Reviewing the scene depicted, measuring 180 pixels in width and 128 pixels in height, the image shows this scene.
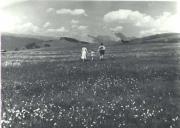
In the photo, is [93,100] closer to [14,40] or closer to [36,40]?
[36,40]

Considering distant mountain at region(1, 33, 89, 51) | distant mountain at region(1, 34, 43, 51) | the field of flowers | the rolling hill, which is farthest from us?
distant mountain at region(1, 34, 43, 51)

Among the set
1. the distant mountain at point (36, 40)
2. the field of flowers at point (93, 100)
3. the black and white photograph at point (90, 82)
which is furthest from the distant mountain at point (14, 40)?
the field of flowers at point (93, 100)

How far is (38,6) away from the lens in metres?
18.6

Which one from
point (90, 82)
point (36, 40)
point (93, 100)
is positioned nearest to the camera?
point (93, 100)

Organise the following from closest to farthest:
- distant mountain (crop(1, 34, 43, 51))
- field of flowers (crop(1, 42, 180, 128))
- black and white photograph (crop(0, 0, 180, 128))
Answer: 1. field of flowers (crop(1, 42, 180, 128))
2. black and white photograph (crop(0, 0, 180, 128))
3. distant mountain (crop(1, 34, 43, 51))

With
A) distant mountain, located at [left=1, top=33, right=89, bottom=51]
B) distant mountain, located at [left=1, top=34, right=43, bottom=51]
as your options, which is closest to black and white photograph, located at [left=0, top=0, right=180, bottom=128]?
distant mountain, located at [left=1, top=33, right=89, bottom=51]

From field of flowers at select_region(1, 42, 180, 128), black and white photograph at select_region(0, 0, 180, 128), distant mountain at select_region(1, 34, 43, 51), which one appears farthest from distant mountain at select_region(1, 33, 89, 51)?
field of flowers at select_region(1, 42, 180, 128)

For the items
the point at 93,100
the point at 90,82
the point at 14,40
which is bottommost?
the point at 93,100

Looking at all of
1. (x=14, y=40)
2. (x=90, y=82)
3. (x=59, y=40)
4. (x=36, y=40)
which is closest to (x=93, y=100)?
(x=90, y=82)

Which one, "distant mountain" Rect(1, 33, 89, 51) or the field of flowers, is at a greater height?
"distant mountain" Rect(1, 33, 89, 51)

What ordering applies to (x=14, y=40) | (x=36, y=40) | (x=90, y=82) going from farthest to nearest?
(x=14, y=40)
(x=36, y=40)
(x=90, y=82)

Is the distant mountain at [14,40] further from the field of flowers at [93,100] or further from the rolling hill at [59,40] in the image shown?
the field of flowers at [93,100]

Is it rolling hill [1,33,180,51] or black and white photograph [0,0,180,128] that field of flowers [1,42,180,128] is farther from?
rolling hill [1,33,180,51]

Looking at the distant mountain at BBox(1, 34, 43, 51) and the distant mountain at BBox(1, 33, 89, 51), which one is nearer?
the distant mountain at BBox(1, 33, 89, 51)
